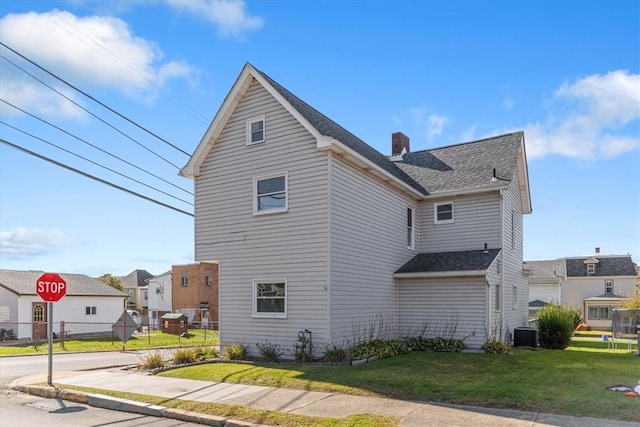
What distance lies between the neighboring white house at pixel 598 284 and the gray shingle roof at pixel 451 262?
3388 cm

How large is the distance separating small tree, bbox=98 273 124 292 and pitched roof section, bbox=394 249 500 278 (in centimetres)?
5638

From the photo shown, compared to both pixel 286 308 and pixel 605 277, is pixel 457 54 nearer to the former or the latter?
pixel 286 308

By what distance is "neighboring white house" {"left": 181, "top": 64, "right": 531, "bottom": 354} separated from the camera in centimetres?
1445

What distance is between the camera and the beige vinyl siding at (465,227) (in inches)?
727

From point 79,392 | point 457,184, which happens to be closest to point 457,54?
point 457,184

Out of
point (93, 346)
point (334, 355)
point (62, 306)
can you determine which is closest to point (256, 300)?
point (334, 355)

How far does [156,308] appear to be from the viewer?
53.0 meters

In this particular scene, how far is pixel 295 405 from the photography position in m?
8.64

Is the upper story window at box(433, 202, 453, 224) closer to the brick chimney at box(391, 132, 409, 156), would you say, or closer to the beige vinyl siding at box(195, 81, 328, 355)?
the brick chimney at box(391, 132, 409, 156)

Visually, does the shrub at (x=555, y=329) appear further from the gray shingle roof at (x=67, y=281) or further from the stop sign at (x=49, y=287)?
the gray shingle roof at (x=67, y=281)

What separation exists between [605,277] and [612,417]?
154 ft

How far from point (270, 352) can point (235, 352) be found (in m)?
1.21

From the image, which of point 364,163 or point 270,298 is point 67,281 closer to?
point 270,298

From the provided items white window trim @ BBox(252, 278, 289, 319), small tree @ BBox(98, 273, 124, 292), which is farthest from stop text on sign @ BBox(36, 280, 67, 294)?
small tree @ BBox(98, 273, 124, 292)
